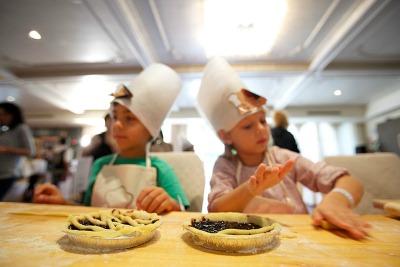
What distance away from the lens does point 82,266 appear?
31 cm

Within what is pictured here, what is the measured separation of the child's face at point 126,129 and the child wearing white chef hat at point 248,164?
0.35 meters

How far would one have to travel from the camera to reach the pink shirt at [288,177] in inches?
32.4

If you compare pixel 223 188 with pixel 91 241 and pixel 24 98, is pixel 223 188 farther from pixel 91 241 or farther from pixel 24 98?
pixel 24 98

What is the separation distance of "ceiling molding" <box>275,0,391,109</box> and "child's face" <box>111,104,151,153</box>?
2506 mm

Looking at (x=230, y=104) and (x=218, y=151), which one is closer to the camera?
(x=230, y=104)

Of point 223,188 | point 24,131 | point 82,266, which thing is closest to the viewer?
point 82,266

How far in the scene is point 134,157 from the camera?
1.08 meters

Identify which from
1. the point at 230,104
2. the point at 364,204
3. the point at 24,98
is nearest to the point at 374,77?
the point at 364,204

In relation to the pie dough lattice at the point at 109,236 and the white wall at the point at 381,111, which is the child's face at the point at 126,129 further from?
the white wall at the point at 381,111

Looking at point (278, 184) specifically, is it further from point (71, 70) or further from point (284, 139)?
point (71, 70)

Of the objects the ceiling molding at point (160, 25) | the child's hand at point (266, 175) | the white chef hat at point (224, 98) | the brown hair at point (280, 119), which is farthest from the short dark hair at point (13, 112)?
the brown hair at point (280, 119)

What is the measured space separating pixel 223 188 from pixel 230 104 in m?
0.36

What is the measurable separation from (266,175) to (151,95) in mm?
737

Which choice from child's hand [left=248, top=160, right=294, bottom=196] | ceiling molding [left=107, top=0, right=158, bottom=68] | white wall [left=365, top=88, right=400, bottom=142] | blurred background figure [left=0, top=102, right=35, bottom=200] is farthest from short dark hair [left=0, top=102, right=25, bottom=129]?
white wall [left=365, top=88, right=400, bottom=142]
